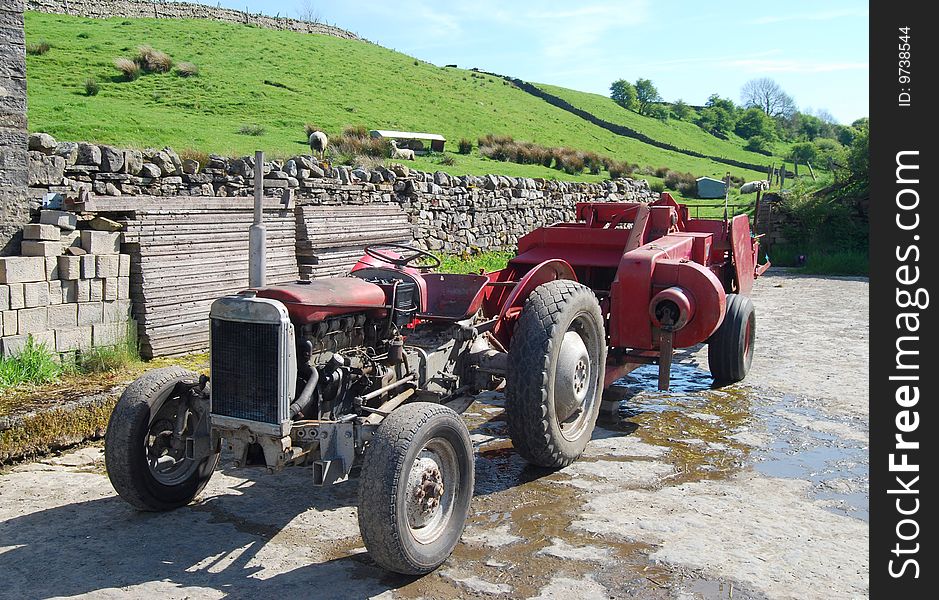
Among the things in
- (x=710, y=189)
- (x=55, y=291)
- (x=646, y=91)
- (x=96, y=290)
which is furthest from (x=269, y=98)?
(x=646, y=91)

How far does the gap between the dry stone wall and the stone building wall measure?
112 feet

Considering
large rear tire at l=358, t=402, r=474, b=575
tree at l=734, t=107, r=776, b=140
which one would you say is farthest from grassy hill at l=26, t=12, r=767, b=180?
tree at l=734, t=107, r=776, b=140

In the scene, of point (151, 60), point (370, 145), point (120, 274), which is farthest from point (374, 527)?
point (151, 60)

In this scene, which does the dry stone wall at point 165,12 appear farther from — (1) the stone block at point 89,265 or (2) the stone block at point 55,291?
(2) the stone block at point 55,291

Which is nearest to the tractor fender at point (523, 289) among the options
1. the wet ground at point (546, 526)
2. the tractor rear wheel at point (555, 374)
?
the tractor rear wheel at point (555, 374)

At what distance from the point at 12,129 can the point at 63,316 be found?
1720 mm

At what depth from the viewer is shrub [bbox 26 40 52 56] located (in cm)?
2712

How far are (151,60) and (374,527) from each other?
96.3 ft

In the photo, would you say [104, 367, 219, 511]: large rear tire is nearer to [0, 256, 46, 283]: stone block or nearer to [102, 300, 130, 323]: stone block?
[0, 256, 46, 283]: stone block

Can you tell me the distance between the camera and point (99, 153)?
26.1 ft

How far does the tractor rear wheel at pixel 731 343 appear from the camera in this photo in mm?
7172

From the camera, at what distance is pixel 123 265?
24.7 ft

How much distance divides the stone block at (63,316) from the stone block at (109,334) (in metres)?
0.21

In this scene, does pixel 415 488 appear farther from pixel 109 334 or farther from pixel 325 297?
pixel 109 334
